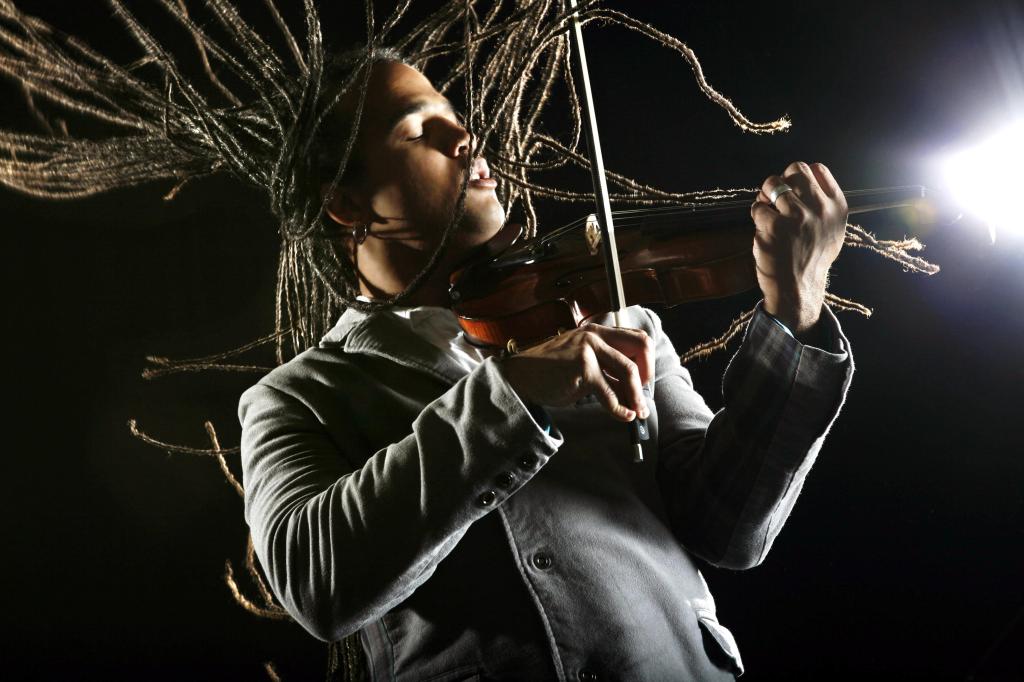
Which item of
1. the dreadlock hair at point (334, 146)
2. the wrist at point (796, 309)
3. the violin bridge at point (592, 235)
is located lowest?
the wrist at point (796, 309)

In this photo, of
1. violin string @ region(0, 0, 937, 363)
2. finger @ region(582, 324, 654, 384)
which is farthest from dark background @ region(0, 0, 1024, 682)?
finger @ region(582, 324, 654, 384)

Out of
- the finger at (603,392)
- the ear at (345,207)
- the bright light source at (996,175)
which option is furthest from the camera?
the ear at (345,207)

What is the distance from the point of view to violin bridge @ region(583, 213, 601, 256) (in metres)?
1.12

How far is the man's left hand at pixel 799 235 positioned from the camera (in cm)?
93

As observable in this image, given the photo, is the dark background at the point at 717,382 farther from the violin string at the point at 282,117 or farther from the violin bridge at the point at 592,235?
the violin bridge at the point at 592,235

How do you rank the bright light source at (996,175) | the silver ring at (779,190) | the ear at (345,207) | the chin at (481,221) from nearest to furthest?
the silver ring at (779,190) < the bright light source at (996,175) < the chin at (481,221) < the ear at (345,207)

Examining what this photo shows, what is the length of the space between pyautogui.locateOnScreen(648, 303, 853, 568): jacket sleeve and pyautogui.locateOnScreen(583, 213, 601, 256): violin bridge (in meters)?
0.25

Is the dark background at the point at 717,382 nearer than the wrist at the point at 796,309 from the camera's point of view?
No

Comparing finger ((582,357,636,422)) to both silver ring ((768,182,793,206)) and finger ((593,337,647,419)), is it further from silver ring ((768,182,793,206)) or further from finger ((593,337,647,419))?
silver ring ((768,182,793,206))

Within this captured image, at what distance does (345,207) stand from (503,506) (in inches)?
24.7

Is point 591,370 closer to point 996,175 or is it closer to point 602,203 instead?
point 602,203

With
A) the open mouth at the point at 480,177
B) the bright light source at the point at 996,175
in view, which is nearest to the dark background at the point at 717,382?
the bright light source at the point at 996,175

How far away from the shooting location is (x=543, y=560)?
998 millimetres

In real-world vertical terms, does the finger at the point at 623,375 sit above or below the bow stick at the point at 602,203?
below
